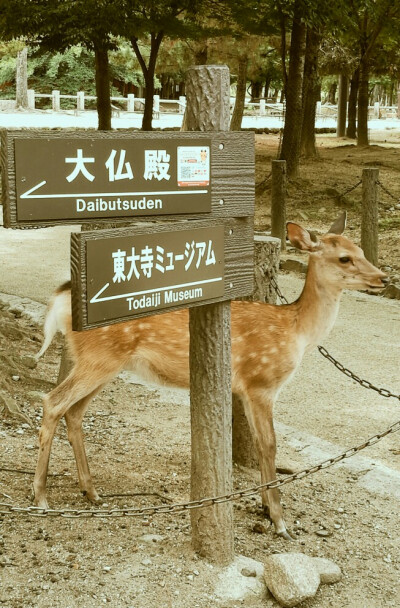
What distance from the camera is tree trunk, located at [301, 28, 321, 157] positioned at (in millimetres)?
20016

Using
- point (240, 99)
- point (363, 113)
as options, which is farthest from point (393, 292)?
point (240, 99)

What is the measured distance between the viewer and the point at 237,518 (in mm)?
4906

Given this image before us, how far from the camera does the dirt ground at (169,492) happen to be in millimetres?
3975

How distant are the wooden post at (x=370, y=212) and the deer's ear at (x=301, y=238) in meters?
6.27

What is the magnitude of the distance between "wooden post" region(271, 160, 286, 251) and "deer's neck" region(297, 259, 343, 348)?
7.33m

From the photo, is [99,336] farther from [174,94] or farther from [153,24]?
[174,94]

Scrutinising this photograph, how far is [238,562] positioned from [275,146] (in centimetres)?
2023

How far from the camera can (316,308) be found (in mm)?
5012

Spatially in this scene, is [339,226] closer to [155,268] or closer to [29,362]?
[155,268]

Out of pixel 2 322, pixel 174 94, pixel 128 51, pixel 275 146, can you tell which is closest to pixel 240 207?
pixel 2 322

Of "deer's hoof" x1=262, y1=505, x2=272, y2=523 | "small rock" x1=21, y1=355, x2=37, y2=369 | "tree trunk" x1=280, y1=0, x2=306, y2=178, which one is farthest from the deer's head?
"tree trunk" x1=280, y1=0, x2=306, y2=178

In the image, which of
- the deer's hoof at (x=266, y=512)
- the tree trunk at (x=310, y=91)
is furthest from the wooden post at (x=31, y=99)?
the deer's hoof at (x=266, y=512)

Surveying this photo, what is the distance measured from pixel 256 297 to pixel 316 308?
1.86 ft

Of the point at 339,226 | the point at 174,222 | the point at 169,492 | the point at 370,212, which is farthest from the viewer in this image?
the point at 370,212
